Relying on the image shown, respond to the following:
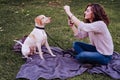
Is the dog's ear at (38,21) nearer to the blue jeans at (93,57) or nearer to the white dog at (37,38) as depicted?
the white dog at (37,38)

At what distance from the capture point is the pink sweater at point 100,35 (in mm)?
5191

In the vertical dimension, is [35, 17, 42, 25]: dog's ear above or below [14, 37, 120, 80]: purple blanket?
above

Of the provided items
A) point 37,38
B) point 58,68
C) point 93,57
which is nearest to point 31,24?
point 37,38

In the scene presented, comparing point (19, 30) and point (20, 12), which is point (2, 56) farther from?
point (20, 12)

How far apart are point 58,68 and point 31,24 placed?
9.41 feet

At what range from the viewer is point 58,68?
5258 mm

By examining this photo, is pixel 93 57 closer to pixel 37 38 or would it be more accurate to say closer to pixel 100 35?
pixel 100 35

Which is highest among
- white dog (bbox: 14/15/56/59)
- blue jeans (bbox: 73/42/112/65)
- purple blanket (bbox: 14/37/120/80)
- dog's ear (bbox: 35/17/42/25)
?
dog's ear (bbox: 35/17/42/25)

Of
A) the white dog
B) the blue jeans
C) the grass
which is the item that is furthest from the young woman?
the white dog

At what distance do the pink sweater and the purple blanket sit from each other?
0.28 m

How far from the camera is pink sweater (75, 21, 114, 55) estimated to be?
5.19 metres

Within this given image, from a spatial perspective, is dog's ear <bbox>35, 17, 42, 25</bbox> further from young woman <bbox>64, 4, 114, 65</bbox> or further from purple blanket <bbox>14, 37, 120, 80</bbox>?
purple blanket <bbox>14, 37, 120, 80</bbox>

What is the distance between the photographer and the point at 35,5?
32.8 feet

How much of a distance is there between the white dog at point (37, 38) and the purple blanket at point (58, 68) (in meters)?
0.16
